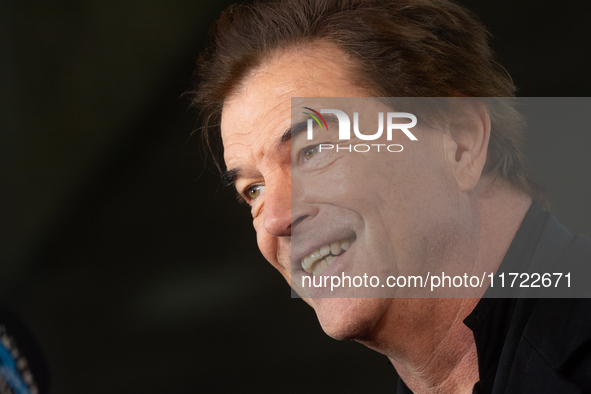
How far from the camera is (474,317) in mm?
785

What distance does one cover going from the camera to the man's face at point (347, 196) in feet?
2.69

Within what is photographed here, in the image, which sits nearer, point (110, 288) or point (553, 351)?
point (553, 351)

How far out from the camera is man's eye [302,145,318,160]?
86 cm

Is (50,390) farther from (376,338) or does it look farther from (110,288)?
(376,338)

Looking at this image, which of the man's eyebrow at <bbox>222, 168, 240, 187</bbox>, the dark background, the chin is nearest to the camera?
the chin

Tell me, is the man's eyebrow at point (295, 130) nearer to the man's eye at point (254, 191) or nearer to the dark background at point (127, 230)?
the man's eye at point (254, 191)

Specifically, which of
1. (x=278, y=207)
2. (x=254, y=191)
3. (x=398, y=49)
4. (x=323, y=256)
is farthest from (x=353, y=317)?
(x=398, y=49)

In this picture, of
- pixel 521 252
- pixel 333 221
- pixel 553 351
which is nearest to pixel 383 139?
pixel 333 221

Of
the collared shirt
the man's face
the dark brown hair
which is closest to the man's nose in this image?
the man's face

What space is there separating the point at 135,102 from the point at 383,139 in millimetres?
608

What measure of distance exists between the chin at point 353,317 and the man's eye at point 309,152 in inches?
10.1

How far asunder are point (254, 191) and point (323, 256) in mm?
216

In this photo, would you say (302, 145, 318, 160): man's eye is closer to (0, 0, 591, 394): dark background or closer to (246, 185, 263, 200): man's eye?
(246, 185, 263, 200): man's eye

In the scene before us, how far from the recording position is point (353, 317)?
0.82 m
